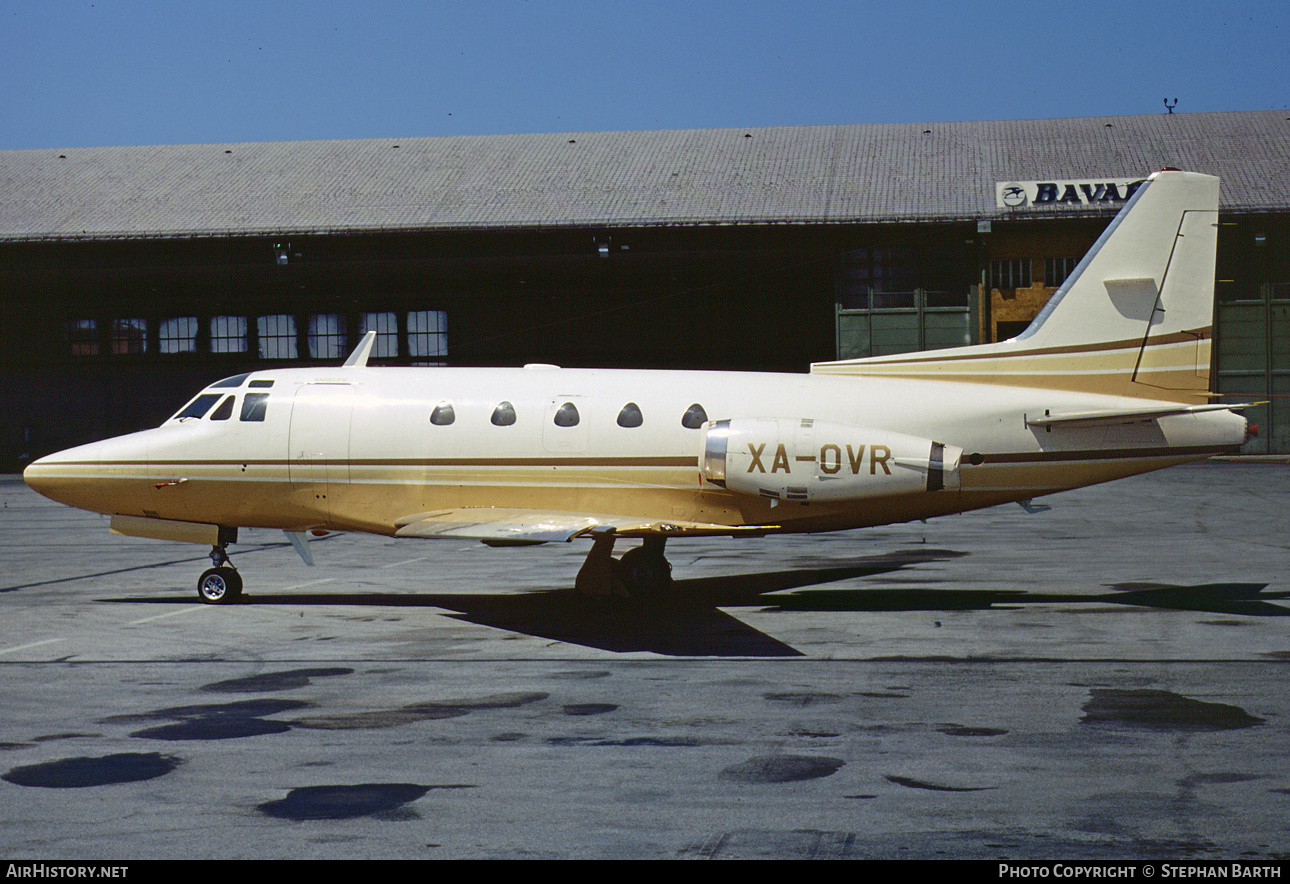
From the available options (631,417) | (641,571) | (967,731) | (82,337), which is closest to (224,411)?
(631,417)

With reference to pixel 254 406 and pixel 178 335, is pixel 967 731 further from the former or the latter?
pixel 178 335

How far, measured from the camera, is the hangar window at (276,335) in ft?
208

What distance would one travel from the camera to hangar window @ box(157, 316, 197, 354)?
64.1 m

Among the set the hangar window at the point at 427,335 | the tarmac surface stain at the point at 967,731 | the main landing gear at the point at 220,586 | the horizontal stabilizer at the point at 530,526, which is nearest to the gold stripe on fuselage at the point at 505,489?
the horizontal stabilizer at the point at 530,526

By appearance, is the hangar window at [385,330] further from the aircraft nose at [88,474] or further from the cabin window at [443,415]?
the cabin window at [443,415]

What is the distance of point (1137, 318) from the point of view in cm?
1764

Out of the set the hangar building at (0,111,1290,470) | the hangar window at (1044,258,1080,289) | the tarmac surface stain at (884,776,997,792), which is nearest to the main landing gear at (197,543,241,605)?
the tarmac surface stain at (884,776,997,792)

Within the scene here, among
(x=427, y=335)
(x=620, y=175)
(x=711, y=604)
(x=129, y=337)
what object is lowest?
(x=711, y=604)

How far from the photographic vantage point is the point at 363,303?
6309 centimetres

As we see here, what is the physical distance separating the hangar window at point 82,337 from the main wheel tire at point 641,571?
55.5m

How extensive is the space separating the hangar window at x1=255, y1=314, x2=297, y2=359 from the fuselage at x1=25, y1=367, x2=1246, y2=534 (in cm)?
Result: 4646

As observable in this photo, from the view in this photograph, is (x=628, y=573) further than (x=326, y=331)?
No

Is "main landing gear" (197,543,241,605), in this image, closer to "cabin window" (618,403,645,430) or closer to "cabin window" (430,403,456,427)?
"cabin window" (430,403,456,427)

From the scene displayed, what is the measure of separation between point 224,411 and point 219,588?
2725mm
